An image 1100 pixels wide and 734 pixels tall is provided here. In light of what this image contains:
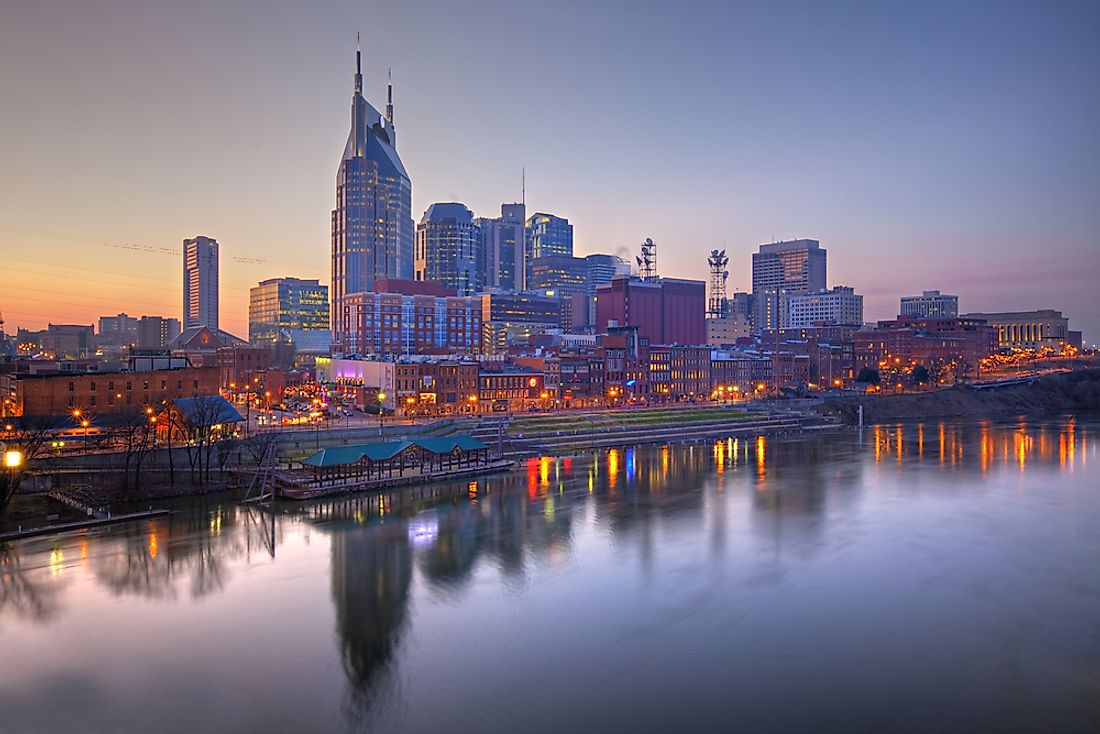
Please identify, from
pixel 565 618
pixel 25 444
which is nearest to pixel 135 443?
pixel 25 444

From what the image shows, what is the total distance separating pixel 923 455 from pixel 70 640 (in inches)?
2302

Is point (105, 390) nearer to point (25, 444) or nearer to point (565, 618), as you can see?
point (25, 444)

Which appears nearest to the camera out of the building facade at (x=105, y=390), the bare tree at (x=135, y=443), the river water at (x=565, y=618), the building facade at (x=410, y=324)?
the river water at (x=565, y=618)

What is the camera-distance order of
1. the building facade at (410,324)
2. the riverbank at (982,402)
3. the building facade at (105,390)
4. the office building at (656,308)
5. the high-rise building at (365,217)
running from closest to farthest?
the building facade at (105,390) → the riverbank at (982,402) → the building facade at (410,324) → the office building at (656,308) → the high-rise building at (365,217)

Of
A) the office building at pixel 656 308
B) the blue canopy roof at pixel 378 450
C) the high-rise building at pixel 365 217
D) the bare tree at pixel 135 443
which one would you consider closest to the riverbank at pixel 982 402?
the office building at pixel 656 308

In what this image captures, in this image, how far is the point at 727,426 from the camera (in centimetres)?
7306

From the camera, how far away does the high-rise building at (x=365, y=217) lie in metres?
186

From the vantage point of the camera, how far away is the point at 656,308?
454ft

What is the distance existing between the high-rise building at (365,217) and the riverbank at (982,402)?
416 feet

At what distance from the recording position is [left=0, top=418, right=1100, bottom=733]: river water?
17047 mm

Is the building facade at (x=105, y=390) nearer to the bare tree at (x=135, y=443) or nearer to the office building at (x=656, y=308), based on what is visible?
the bare tree at (x=135, y=443)

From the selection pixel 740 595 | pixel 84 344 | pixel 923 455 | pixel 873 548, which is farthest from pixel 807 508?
pixel 84 344

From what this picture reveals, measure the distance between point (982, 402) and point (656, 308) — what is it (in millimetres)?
56389

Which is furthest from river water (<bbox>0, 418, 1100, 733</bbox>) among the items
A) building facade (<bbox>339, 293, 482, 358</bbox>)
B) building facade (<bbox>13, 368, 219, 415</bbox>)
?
building facade (<bbox>339, 293, 482, 358</bbox>)
